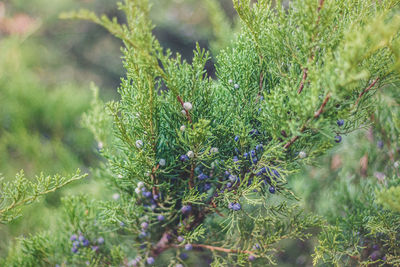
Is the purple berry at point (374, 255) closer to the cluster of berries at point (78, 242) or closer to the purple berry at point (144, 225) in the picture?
the purple berry at point (144, 225)

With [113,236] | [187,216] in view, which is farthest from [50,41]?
[187,216]

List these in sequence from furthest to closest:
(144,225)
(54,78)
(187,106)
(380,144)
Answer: (54,78)
(380,144)
(144,225)
(187,106)

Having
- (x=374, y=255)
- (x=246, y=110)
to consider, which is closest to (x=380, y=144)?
(x=374, y=255)

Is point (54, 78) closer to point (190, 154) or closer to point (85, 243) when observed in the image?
point (85, 243)

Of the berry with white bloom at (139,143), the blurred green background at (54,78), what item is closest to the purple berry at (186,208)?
the berry with white bloom at (139,143)

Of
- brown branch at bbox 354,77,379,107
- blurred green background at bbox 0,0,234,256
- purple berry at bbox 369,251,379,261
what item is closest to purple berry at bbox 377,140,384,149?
purple berry at bbox 369,251,379,261

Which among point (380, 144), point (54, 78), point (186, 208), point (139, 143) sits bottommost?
point (380, 144)

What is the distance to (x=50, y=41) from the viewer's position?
2.50 metres

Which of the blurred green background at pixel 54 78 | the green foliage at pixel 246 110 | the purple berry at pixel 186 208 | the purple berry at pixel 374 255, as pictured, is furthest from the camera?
the blurred green background at pixel 54 78

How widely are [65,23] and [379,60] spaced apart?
2.69 metres

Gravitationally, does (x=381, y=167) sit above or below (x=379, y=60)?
below

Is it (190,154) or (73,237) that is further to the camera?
(73,237)

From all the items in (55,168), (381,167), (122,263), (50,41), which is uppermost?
(50,41)

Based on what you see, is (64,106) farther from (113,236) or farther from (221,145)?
(221,145)
